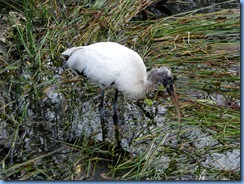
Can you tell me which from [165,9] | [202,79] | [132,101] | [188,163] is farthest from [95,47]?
[165,9]

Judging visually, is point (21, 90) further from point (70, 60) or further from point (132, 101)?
point (132, 101)

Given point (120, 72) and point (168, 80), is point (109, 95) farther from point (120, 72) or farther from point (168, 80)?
point (168, 80)

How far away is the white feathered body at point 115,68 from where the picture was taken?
5.16 metres

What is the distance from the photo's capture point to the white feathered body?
516 centimetres

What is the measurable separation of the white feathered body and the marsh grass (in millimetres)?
316

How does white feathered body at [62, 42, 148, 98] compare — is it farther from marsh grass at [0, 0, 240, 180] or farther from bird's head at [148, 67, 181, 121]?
marsh grass at [0, 0, 240, 180]

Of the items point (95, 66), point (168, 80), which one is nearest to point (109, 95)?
point (95, 66)

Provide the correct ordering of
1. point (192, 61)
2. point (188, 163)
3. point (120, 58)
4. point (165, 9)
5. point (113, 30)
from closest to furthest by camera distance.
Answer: point (188, 163), point (120, 58), point (192, 61), point (113, 30), point (165, 9)

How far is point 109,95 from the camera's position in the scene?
228 inches

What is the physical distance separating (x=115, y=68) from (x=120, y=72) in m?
0.06

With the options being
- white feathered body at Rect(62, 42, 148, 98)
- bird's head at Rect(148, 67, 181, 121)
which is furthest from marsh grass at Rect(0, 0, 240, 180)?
white feathered body at Rect(62, 42, 148, 98)

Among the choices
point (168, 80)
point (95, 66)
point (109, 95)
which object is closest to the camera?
point (168, 80)

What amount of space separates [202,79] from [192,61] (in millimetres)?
332

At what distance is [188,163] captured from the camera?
14.8 ft
